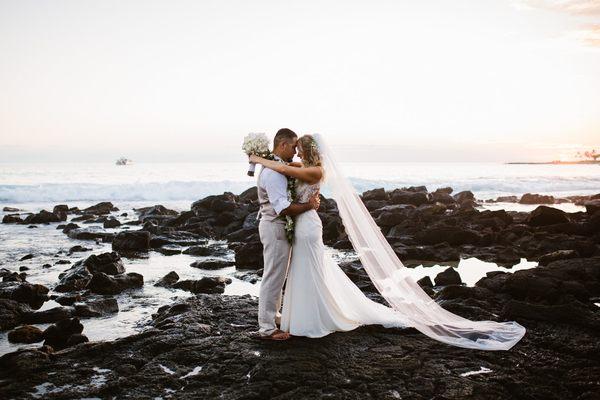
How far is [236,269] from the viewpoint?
1331cm

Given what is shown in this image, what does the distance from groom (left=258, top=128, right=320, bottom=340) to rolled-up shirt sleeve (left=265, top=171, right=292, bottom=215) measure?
4 centimetres

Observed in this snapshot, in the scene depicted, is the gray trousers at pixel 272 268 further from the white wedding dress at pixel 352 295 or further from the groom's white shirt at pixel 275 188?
the groom's white shirt at pixel 275 188

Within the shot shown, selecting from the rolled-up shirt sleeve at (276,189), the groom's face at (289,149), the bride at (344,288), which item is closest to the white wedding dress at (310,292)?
the bride at (344,288)

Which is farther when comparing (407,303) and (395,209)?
(395,209)

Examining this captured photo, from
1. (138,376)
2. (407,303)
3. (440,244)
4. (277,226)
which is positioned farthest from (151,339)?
(440,244)

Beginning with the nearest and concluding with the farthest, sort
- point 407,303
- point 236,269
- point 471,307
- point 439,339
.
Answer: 1. point 439,339
2. point 407,303
3. point 471,307
4. point 236,269

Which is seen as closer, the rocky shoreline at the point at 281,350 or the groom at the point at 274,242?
the rocky shoreline at the point at 281,350

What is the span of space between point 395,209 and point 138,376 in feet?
58.9

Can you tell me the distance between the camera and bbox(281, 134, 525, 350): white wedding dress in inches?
273

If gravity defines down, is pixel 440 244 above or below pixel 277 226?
below

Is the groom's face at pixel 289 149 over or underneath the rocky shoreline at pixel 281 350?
over

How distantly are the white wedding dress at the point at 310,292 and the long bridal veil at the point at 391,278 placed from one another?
1.36 ft

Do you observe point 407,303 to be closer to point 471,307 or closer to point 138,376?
point 471,307

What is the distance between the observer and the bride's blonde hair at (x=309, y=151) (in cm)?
701
